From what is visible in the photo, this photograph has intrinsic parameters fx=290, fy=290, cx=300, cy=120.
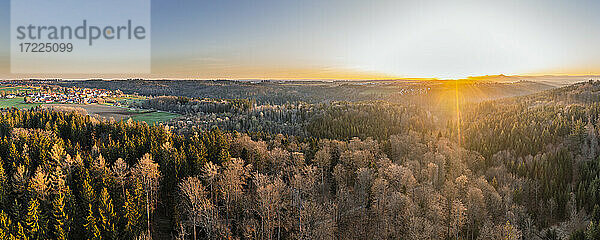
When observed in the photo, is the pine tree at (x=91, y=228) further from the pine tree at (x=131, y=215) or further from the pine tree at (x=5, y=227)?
the pine tree at (x=5, y=227)

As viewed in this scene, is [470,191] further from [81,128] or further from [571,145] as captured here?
[81,128]

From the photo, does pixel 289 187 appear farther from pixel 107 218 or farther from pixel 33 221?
pixel 33 221

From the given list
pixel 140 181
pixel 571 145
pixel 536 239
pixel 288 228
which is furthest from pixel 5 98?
pixel 571 145

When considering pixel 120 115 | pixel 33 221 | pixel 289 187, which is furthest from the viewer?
pixel 120 115

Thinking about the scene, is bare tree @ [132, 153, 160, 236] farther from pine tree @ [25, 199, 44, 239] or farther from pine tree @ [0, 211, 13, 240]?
pine tree @ [0, 211, 13, 240]

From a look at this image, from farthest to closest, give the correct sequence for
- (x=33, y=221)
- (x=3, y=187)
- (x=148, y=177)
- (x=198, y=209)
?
(x=148, y=177), (x=198, y=209), (x=3, y=187), (x=33, y=221)

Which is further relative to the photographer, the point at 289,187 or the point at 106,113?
the point at 106,113

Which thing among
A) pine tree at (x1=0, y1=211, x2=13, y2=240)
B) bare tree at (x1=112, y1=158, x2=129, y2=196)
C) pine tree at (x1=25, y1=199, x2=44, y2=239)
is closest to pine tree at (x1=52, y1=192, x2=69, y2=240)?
pine tree at (x1=25, y1=199, x2=44, y2=239)

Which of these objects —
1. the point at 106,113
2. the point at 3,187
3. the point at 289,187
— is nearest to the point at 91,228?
the point at 3,187

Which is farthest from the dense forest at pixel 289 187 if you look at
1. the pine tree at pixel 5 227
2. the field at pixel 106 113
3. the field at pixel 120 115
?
the field at pixel 120 115
